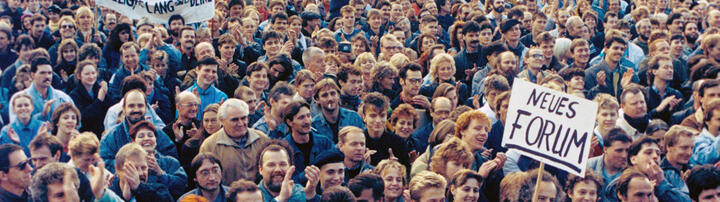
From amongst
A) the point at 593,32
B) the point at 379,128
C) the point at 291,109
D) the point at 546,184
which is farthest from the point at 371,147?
the point at 593,32

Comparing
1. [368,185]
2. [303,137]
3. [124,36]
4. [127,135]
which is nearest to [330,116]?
[303,137]

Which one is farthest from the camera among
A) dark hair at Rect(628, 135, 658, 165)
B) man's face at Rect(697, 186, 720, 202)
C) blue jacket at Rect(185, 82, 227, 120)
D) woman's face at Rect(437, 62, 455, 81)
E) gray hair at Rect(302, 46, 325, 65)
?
gray hair at Rect(302, 46, 325, 65)

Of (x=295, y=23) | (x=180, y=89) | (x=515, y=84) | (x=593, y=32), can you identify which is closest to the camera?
(x=515, y=84)

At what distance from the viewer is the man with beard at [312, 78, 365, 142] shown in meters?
8.48

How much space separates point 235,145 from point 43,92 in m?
2.55

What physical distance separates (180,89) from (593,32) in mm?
6702

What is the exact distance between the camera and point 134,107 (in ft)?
26.7

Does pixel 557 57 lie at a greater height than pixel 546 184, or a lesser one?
greater

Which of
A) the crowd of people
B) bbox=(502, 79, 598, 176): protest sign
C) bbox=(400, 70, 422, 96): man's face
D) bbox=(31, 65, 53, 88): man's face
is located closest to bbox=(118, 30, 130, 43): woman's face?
the crowd of people

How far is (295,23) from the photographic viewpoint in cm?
1313

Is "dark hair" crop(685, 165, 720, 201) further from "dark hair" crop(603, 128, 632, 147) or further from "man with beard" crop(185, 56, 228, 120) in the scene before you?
"man with beard" crop(185, 56, 228, 120)

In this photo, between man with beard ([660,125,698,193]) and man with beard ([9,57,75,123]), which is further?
man with beard ([9,57,75,123])

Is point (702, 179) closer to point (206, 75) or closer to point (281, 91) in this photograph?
point (281, 91)

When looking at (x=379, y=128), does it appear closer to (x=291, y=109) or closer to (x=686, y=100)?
(x=291, y=109)
